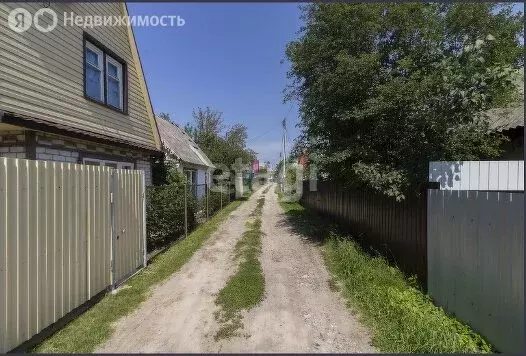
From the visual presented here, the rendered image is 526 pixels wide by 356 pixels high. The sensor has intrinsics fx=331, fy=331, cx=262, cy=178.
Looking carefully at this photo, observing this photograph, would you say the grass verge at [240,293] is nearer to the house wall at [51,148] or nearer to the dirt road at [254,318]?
the dirt road at [254,318]

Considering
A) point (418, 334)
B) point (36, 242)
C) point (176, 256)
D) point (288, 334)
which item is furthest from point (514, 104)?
point (36, 242)

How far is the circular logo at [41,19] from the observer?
676 cm

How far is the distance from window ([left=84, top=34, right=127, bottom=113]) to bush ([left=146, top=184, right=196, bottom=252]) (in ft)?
9.12

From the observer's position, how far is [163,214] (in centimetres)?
852

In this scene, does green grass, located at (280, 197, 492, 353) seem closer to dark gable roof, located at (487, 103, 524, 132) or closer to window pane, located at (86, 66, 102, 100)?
dark gable roof, located at (487, 103, 524, 132)

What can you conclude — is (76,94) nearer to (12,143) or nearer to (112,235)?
(12,143)

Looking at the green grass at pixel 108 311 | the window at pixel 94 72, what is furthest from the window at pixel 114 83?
the green grass at pixel 108 311

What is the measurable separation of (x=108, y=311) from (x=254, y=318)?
2001mm

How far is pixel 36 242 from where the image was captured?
3.62 m

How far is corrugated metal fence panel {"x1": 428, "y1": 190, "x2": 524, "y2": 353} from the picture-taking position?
311 centimetres

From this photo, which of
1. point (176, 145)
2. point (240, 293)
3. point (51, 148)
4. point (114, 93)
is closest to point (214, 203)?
point (176, 145)

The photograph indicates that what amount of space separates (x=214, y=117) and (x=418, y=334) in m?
34.7

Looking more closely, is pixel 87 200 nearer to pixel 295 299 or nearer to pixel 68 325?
pixel 68 325

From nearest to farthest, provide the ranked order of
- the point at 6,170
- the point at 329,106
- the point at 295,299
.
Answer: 1. the point at 6,170
2. the point at 295,299
3. the point at 329,106
